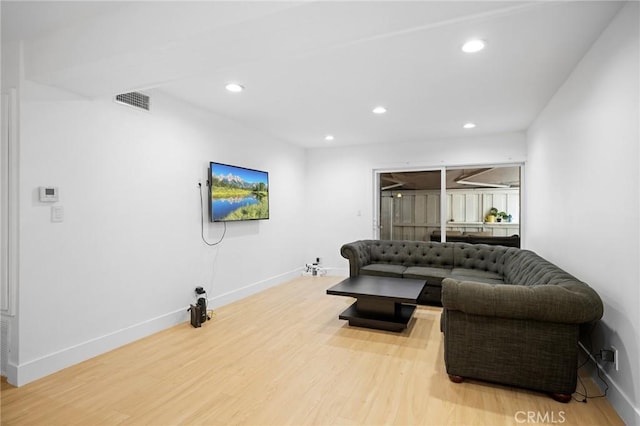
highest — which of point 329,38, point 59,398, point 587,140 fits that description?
point 329,38

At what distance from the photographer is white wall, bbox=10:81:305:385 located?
8.16 feet

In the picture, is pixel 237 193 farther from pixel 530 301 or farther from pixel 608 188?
pixel 608 188

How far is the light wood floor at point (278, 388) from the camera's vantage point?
2016 mm

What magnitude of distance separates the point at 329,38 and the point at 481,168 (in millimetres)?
4515

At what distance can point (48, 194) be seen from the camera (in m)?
2.54

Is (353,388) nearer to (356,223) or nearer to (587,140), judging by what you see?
(587,140)

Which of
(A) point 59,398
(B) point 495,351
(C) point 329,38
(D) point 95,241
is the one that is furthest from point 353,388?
(D) point 95,241

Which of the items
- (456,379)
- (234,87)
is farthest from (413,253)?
(234,87)

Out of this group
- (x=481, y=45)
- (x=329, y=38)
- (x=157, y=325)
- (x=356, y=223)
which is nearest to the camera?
(x=329, y=38)

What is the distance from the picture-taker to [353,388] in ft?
7.68

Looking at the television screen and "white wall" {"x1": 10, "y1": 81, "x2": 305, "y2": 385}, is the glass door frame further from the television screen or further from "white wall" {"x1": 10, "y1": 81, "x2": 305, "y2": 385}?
"white wall" {"x1": 10, "y1": 81, "x2": 305, "y2": 385}

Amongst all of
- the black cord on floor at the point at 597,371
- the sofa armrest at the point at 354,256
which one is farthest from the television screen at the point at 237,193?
the black cord on floor at the point at 597,371

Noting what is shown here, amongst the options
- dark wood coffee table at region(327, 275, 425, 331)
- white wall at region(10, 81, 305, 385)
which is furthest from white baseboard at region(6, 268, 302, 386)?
dark wood coffee table at region(327, 275, 425, 331)

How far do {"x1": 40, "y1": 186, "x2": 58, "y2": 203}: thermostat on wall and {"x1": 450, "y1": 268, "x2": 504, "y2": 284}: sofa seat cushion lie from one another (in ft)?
13.3
